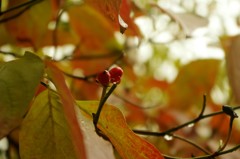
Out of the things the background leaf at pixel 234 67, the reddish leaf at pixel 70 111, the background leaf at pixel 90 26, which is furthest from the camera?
the background leaf at pixel 90 26

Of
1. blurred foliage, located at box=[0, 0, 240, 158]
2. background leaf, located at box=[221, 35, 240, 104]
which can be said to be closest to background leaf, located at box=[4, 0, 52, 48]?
blurred foliage, located at box=[0, 0, 240, 158]

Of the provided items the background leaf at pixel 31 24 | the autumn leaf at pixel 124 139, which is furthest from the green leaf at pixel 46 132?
the background leaf at pixel 31 24

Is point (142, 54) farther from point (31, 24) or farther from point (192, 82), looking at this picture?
point (31, 24)

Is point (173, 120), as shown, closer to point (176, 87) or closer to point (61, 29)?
point (176, 87)

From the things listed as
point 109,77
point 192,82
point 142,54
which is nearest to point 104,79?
point 109,77

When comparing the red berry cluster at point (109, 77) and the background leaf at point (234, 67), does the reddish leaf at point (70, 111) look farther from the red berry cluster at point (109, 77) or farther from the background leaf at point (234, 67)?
the background leaf at point (234, 67)

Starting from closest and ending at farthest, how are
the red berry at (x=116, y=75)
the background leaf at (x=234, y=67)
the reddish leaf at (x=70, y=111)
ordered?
the reddish leaf at (x=70, y=111)
the red berry at (x=116, y=75)
the background leaf at (x=234, y=67)

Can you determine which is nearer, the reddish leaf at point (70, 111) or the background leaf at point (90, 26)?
the reddish leaf at point (70, 111)
